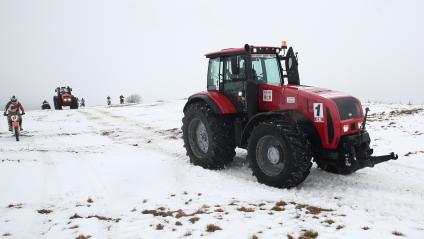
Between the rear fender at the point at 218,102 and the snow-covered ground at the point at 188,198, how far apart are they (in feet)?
4.58

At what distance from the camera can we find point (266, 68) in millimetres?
8406

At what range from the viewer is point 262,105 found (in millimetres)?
8055

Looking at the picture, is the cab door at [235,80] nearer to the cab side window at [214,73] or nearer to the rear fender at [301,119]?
the cab side window at [214,73]

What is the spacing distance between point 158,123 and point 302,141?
12459 millimetres

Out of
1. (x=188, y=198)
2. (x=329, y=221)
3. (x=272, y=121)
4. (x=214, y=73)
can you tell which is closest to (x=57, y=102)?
(x=214, y=73)

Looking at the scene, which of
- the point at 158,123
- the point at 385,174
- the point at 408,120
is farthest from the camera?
the point at 158,123

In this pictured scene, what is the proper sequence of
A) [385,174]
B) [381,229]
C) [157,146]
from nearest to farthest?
[381,229] → [385,174] → [157,146]

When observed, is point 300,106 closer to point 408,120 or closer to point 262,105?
point 262,105

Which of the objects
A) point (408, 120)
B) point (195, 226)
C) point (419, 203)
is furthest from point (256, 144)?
point (408, 120)

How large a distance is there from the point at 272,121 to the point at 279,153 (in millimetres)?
615

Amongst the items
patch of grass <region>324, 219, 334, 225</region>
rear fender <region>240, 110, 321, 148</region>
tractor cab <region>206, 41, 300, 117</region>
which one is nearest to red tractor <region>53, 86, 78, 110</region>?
tractor cab <region>206, 41, 300, 117</region>

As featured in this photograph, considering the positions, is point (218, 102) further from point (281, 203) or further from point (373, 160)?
Answer: point (373, 160)

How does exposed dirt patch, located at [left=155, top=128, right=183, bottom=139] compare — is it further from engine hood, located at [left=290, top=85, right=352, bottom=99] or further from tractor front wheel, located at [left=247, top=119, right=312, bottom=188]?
A: engine hood, located at [left=290, top=85, right=352, bottom=99]

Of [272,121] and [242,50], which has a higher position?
[242,50]
